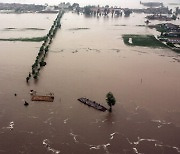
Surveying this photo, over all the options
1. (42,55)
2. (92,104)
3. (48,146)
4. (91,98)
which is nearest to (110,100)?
(92,104)

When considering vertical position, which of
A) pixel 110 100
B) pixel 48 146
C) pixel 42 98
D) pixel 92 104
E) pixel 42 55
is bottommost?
pixel 48 146

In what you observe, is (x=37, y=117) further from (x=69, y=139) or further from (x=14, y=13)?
(x=14, y=13)

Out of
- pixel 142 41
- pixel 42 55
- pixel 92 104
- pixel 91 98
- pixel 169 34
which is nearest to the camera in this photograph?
pixel 92 104

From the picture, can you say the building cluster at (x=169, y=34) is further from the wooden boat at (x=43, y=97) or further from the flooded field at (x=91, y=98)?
the wooden boat at (x=43, y=97)

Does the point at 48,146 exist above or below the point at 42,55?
below

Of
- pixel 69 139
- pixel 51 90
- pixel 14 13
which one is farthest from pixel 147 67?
pixel 14 13

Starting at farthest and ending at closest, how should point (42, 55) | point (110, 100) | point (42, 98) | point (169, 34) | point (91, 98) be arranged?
1. point (169, 34)
2. point (42, 55)
3. point (91, 98)
4. point (42, 98)
5. point (110, 100)

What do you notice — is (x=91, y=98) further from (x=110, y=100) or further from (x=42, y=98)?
(x=42, y=98)
